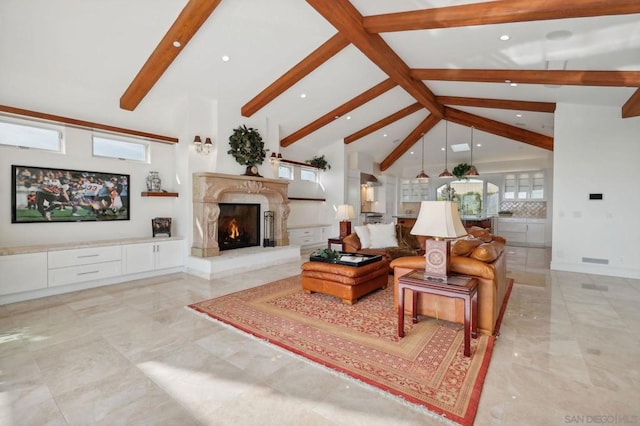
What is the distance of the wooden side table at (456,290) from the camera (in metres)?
2.64

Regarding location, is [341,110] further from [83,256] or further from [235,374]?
[235,374]

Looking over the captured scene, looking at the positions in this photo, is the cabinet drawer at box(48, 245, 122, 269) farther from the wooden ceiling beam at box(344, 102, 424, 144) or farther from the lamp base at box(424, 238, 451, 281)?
the wooden ceiling beam at box(344, 102, 424, 144)

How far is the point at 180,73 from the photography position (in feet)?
16.2

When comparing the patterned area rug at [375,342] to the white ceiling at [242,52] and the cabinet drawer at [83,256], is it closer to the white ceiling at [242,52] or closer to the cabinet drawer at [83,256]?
the cabinet drawer at [83,256]

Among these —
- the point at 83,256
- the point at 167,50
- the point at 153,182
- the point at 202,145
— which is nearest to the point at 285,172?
the point at 202,145

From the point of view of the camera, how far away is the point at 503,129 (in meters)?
8.41

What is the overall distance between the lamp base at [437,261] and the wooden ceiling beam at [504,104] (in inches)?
211

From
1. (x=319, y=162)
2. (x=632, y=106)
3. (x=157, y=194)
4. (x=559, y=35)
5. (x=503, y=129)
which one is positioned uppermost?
(x=503, y=129)

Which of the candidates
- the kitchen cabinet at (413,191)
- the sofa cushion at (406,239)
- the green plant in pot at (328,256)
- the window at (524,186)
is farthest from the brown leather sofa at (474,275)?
the kitchen cabinet at (413,191)

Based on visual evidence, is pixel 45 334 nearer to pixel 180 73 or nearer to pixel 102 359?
pixel 102 359

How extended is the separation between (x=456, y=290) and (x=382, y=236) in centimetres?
306

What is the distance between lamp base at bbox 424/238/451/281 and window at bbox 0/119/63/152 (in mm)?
5625

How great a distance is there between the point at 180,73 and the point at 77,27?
1.37 metres

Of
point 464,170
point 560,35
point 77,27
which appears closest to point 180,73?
point 77,27
